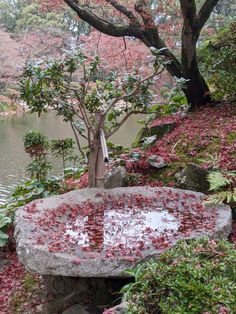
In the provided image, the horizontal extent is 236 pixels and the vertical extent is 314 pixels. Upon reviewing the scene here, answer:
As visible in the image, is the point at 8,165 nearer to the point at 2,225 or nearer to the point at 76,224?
the point at 2,225

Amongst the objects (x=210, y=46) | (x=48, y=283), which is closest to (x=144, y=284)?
(x=48, y=283)

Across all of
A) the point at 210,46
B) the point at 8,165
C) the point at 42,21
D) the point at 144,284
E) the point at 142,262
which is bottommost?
the point at 8,165

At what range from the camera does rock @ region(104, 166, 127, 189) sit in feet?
16.4

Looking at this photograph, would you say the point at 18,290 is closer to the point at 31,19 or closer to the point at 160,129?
the point at 160,129

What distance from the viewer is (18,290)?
3914 millimetres

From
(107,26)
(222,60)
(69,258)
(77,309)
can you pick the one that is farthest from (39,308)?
(107,26)

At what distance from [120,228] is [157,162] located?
1748 millimetres

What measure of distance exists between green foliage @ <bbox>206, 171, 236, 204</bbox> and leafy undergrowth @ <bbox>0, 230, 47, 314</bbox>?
183 centimetres

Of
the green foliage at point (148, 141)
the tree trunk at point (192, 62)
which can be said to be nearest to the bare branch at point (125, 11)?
the tree trunk at point (192, 62)

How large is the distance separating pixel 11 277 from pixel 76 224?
1.16 meters

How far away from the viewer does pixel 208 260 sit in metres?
2.16

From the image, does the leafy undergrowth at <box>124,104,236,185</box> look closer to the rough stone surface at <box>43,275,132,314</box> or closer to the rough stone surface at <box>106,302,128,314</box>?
the rough stone surface at <box>43,275,132,314</box>

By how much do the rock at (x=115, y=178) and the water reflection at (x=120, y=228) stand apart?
3.47ft

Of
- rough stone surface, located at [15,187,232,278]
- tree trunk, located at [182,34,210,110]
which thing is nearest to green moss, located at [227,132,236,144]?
tree trunk, located at [182,34,210,110]
